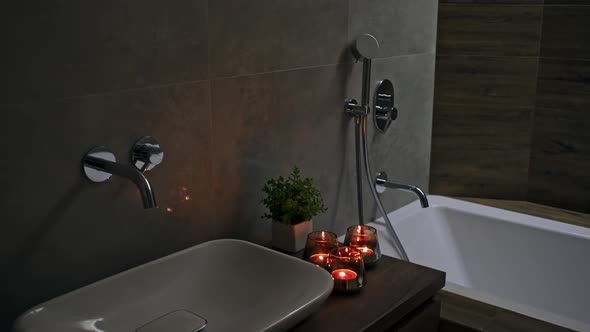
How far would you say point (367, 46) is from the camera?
2.01 metres

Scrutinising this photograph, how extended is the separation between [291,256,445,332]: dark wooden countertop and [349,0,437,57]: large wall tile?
804 mm

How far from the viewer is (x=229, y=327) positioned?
1370 mm

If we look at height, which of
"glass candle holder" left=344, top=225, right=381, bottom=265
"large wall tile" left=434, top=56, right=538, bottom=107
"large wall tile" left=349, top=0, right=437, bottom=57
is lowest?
"glass candle holder" left=344, top=225, right=381, bottom=265

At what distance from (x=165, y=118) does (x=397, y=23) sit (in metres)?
1.08

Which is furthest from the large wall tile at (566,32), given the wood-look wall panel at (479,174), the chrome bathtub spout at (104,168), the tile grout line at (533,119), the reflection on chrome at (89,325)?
the reflection on chrome at (89,325)

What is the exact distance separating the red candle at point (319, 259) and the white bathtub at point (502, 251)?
0.64 m

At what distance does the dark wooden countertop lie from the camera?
1402 millimetres

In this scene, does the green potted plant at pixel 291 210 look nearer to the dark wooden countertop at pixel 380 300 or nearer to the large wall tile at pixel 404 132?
the dark wooden countertop at pixel 380 300

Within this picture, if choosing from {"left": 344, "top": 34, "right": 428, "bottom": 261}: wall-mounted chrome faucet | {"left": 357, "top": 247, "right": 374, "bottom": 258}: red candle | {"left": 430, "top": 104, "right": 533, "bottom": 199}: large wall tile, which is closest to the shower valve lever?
{"left": 344, "top": 34, "right": 428, "bottom": 261}: wall-mounted chrome faucet

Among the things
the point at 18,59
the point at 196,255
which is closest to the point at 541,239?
the point at 196,255

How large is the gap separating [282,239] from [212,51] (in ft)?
1.80

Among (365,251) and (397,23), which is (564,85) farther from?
(365,251)

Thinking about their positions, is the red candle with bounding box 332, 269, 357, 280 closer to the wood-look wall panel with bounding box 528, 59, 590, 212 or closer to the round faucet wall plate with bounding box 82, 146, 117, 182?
the round faucet wall plate with bounding box 82, 146, 117, 182

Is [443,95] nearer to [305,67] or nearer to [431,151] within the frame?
[431,151]
